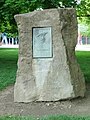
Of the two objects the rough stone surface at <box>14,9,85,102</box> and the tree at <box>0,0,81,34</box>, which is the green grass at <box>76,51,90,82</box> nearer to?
the tree at <box>0,0,81,34</box>

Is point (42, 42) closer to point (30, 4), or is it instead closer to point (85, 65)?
point (30, 4)

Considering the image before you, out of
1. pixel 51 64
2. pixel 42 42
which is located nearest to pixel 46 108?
pixel 51 64

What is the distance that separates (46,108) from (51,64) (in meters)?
0.98

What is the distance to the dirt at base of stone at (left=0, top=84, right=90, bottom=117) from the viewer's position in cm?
768

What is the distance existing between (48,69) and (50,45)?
550 mm

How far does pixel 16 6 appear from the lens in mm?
12297

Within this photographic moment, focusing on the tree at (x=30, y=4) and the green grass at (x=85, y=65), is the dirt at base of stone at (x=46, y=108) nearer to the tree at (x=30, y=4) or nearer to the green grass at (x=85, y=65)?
the green grass at (x=85, y=65)

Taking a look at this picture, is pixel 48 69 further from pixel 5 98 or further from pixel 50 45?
pixel 5 98

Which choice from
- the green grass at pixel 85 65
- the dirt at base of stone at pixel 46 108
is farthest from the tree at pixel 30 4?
the dirt at base of stone at pixel 46 108

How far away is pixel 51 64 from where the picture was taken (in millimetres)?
8242

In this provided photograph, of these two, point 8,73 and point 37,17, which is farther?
point 8,73

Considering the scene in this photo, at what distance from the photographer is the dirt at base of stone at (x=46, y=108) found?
25.2ft

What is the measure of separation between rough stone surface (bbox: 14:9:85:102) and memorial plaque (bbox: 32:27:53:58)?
9 cm

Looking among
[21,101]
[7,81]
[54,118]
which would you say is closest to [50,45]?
[21,101]
